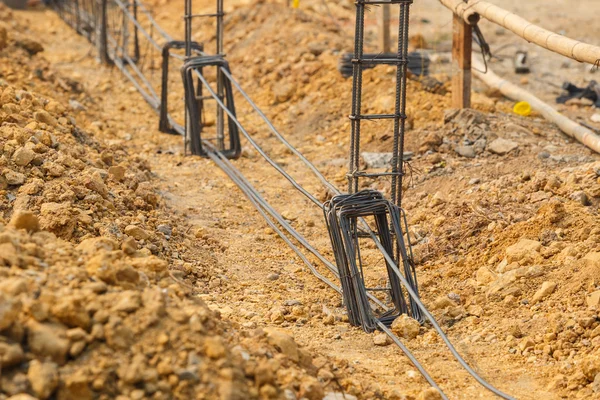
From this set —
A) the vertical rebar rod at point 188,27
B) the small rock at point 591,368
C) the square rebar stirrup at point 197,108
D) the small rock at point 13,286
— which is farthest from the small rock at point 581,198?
the vertical rebar rod at point 188,27

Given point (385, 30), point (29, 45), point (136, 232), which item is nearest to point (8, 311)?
point (136, 232)

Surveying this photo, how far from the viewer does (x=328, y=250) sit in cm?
689

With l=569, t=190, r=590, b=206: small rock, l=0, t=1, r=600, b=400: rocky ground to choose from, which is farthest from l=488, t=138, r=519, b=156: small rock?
l=569, t=190, r=590, b=206: small rock

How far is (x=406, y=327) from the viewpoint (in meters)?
5.29

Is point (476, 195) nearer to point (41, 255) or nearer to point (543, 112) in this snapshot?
point (543, 112)

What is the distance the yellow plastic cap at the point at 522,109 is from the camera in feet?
31.0

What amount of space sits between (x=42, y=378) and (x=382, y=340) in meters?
2.29

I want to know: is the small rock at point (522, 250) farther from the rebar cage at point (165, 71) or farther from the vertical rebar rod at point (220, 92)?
the vertical rebar rod at point (220, 92)

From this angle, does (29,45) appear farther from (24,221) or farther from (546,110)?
(24,221)

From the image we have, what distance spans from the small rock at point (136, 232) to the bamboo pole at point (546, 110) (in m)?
3.92

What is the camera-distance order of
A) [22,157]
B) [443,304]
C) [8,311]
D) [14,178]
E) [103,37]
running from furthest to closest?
[103,37]
[22,157]
[14,178]
[443,304]
[8,311]

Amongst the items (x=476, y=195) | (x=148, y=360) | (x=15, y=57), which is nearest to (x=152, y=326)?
(x=148, y=360)

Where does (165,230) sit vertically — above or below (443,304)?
above

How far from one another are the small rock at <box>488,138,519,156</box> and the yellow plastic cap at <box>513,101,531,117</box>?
61.8 inches
